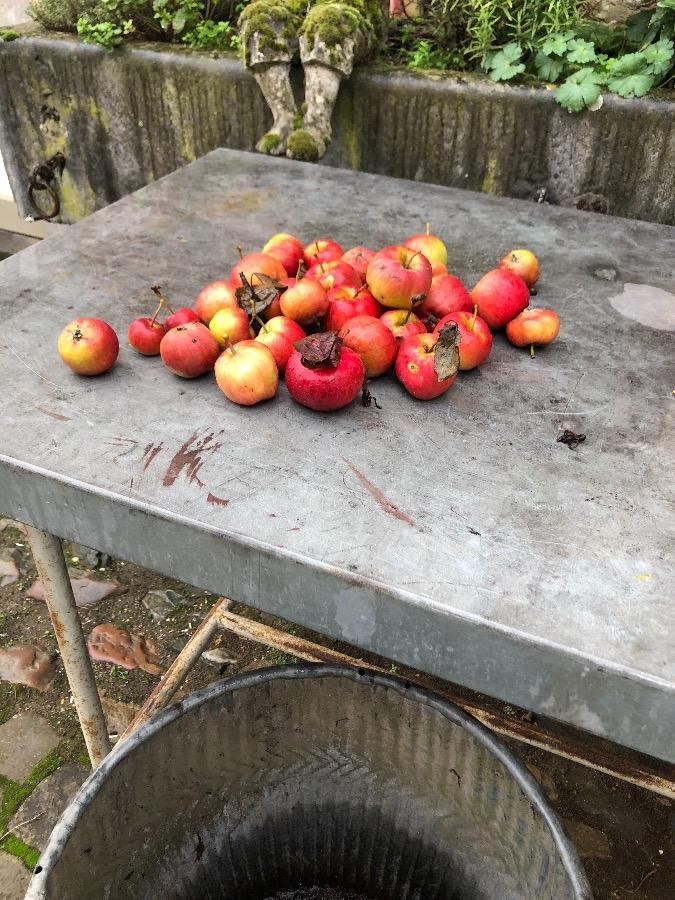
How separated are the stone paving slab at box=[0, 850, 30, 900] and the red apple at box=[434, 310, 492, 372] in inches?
73.5

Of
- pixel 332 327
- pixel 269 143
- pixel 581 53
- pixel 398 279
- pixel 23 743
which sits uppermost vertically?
pixel 581 53

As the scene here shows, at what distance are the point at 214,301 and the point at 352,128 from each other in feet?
7.22

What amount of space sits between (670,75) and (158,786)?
11.3ft

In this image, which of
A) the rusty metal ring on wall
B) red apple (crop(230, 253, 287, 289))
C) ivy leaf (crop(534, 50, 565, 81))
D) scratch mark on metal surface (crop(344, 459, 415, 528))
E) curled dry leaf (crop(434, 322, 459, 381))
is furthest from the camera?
the rusty metal ring on wall

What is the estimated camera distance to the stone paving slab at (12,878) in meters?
2.07

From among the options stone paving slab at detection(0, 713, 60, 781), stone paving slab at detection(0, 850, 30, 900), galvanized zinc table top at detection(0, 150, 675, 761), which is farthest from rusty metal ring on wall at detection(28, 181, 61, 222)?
stone paving slab at detection(0, 850, 30, 900)

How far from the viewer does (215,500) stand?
138 cm

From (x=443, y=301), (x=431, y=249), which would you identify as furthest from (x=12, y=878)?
(x=431, y=249)

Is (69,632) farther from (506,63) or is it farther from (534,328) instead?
(506,63)

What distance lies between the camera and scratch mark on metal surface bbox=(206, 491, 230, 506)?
137 centimetres

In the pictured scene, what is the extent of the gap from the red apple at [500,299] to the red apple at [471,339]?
105 millimetres

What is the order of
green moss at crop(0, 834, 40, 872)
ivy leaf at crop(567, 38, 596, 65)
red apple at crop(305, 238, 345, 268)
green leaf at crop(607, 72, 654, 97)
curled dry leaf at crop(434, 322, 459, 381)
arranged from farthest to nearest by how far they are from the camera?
ivy leaf at crop(567, 38, 596, 65)
green leaf at crop(607, 72, 654, 97)
green moss at crop(0, 834, 40, 872)
red apple at crop(305, 238, 345, 268)
curled dry leaf at crop(434, 322, 459, 381)

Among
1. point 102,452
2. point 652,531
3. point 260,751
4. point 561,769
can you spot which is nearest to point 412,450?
point 652,531

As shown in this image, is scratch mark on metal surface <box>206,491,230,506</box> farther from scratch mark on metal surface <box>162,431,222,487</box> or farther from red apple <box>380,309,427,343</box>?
red apple <box>380,309,427,343</box>
